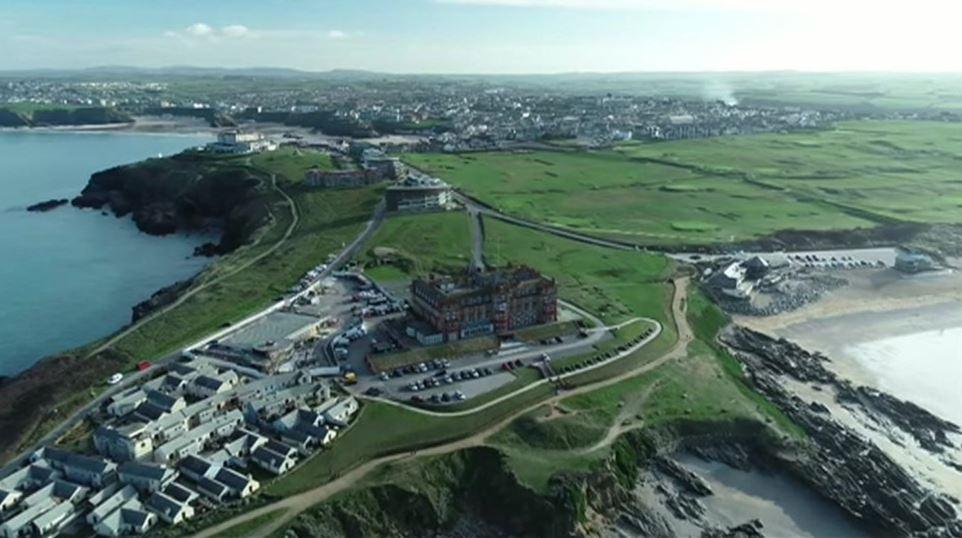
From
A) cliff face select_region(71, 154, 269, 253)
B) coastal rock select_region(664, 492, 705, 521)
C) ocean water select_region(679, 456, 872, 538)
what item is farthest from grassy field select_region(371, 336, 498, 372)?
cliff face select_region(71, 154, 269, 253)

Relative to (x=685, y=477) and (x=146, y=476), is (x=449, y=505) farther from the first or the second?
(x=146, y=476)

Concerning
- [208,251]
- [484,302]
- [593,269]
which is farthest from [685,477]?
[208,251]

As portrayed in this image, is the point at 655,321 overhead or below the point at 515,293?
below

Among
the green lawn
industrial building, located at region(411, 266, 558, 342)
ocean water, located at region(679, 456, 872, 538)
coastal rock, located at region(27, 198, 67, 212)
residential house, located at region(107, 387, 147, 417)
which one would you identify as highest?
industrial building, located at region(411, 266, 558, 342)

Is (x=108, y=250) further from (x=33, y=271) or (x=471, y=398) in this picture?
(x=471, y=398)

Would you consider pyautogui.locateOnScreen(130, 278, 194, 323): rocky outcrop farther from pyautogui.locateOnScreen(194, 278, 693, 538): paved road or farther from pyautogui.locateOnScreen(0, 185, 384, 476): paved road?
pyautogui.locateOnScreen(194, 278, 693, 538): paved road

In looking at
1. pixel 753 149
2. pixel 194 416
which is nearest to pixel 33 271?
pixel 194 416

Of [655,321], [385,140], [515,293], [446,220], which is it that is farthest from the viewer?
[385,140]
